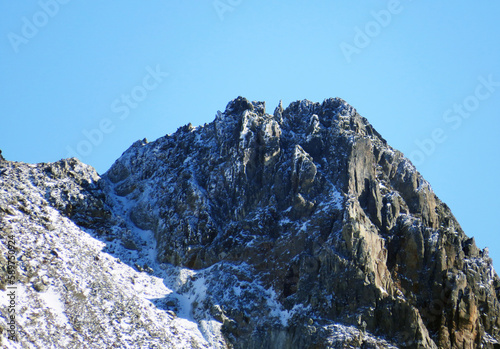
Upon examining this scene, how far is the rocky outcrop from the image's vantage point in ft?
301

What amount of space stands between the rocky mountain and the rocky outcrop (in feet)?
0.67

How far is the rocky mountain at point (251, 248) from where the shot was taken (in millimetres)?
88938

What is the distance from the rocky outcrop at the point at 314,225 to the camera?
9169 cm

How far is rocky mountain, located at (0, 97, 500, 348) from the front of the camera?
88.9 m

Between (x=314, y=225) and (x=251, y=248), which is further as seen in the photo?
(x=251, y=248)

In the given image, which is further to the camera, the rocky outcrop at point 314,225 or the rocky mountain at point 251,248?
the rocky outcrop at point 314,225

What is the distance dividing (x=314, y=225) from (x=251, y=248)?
29.7ft

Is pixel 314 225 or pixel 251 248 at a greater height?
pixel 314 225

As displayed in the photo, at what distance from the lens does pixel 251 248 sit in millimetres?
102125

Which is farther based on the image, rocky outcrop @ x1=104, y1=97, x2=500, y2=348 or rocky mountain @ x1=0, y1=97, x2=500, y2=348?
rocky outcrop @ x1=104, y1=97, x2=500, y2=348

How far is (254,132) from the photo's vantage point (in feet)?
374

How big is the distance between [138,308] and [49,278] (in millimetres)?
11140

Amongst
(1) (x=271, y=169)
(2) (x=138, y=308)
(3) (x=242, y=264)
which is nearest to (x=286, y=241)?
(3) (x=242, y=264)

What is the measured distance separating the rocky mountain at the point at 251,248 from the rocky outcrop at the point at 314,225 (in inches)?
8.0
